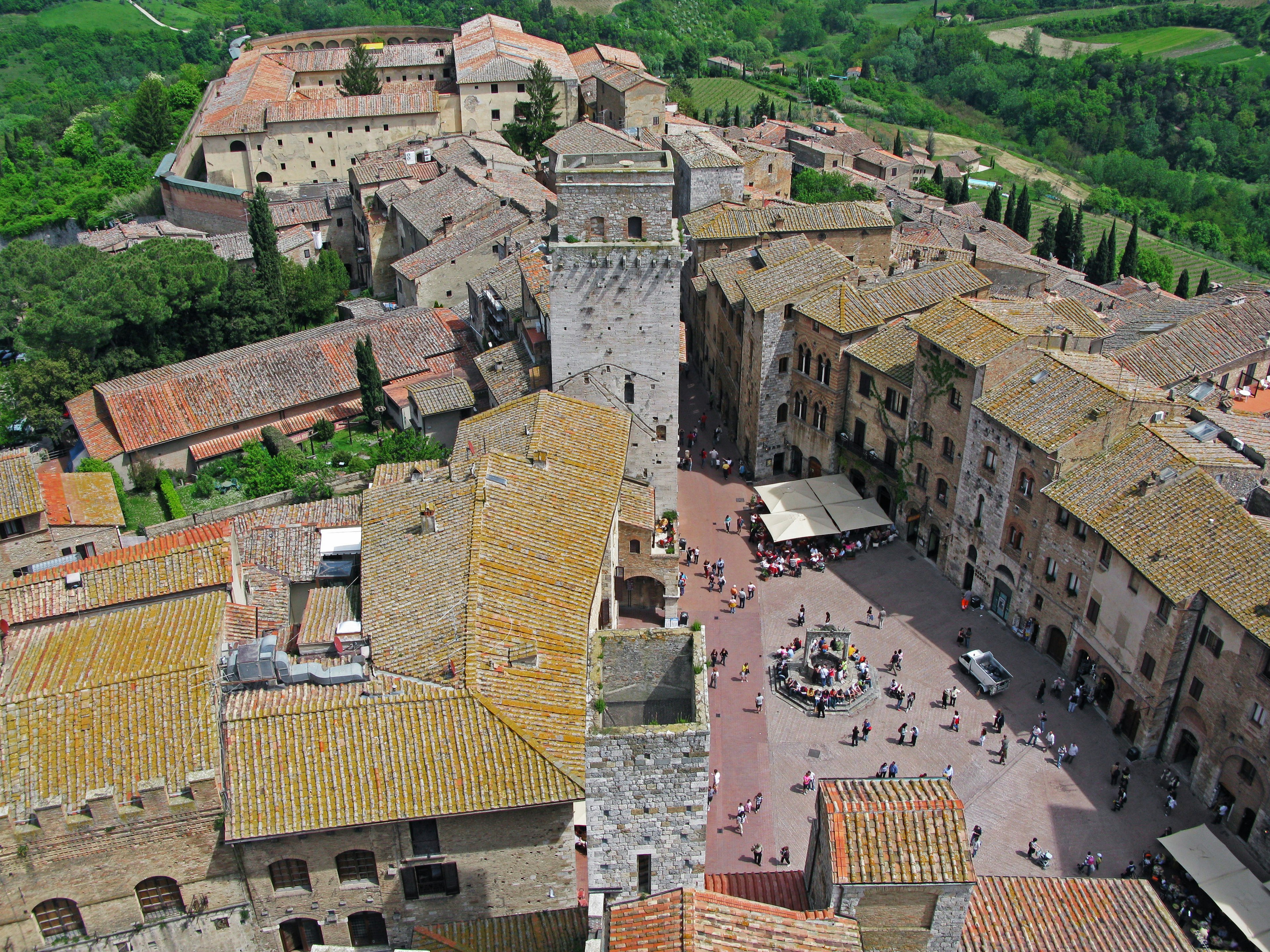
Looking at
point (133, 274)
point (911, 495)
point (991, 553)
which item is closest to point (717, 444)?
point (911, 495)

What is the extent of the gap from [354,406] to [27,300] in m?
24.2

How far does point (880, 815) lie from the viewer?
79.4 feet

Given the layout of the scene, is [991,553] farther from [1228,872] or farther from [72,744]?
[72,744]

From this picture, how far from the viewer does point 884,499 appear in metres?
62.5

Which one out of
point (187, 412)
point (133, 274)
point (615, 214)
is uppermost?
point (615, 214)

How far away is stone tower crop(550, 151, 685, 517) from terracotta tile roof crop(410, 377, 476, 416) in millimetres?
12031

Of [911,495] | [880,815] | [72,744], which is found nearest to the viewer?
[880,815]

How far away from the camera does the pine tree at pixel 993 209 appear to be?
114750 mm

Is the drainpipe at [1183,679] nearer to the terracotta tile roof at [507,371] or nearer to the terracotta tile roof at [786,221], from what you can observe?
the terracotta tile roof at [507,371]

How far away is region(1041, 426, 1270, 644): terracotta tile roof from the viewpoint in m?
41.5

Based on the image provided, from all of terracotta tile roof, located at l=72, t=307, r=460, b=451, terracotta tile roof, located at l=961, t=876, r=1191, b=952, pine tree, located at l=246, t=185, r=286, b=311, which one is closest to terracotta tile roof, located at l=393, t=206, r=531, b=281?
terracotta tile roof, located at l=72, t=307, r=460, b=451

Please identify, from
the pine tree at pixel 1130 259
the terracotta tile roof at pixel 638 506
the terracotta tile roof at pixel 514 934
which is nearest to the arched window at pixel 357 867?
the terracotta tile roof at pixel 514 934

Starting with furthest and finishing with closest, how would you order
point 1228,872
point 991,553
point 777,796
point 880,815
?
point 991,553
point 777,796
point 1228,872
point 880,815

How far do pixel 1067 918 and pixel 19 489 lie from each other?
153 feet
